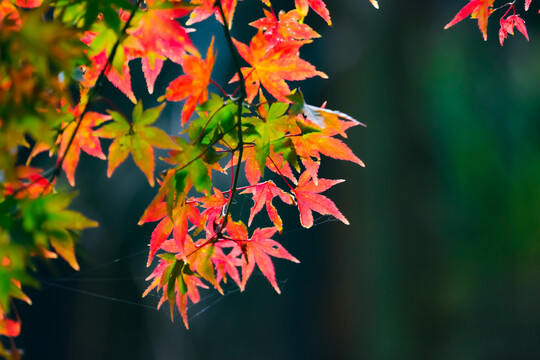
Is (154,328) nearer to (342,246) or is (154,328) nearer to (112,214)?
(112,214)

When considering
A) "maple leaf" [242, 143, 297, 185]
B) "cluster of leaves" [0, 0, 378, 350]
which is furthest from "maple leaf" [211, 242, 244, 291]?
"maple leaf" [242, 143, 297, 185]

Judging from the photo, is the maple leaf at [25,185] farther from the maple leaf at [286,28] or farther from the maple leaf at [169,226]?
the maple leaf at [286,28]

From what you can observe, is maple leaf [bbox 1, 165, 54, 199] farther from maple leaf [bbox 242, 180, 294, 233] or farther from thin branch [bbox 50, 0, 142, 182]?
maple leaf [bbox 242, 180, 294, 233]

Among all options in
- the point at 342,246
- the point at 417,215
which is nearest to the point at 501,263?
the point at 417,215

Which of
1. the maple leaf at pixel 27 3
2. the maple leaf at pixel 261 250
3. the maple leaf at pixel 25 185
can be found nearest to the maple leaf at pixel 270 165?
the maple leaf at pixel 261 250

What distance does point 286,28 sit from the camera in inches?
30.9

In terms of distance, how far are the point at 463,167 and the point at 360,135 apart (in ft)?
2.63

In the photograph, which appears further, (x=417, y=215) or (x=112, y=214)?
(x=417, y=215)

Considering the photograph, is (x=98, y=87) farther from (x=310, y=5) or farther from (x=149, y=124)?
(x=310, y=5)

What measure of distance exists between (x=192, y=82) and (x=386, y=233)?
264 cm

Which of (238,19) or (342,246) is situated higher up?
(238,19)

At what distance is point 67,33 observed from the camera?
0.41 m

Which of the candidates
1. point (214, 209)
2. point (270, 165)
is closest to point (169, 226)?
point (214, 209)

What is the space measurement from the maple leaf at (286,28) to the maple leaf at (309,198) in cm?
27
